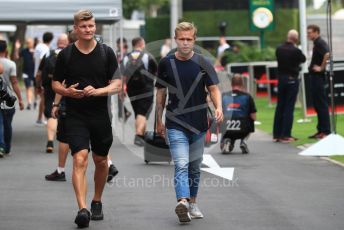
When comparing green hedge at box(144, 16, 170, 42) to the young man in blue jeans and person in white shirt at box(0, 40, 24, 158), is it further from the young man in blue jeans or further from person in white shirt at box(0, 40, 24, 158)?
the young man in blue jeans

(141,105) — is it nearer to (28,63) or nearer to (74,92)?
(74,92)

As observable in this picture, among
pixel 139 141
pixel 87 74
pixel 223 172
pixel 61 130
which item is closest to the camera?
pixel 87 74

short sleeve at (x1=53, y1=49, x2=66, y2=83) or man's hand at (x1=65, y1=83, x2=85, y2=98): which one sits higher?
short sleeve at (x1=53, y1=49, x2=66, y2=83)

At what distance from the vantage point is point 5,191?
12.4m

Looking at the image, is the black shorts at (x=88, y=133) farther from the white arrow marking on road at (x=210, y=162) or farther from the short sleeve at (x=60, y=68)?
the white arrow marking on road at (x=210, y=162)

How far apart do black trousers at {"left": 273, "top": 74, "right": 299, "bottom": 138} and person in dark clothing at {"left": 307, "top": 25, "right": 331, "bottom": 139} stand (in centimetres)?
53

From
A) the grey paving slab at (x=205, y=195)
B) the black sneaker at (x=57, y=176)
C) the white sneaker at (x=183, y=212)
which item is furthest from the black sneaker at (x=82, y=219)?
the black sneaker at (x=57, y=176)

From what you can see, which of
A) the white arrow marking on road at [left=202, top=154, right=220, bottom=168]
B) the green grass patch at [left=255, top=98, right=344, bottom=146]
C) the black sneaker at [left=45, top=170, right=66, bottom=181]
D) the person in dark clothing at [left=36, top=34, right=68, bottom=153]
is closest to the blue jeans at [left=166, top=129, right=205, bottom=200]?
the black sneaker at [left=45, top=170, right=66, bottom=181]

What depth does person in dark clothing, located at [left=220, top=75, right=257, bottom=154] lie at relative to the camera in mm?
16708

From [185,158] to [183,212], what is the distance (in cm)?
54

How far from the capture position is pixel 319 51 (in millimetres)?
19250

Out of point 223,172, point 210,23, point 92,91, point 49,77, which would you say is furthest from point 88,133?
point 210,23

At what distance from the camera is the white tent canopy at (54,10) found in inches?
765

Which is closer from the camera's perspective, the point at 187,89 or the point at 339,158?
the point at 187,89
